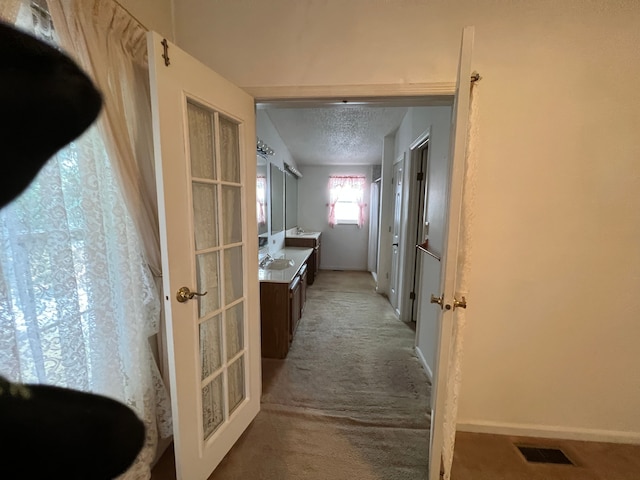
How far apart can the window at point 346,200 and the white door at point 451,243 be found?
178 inches

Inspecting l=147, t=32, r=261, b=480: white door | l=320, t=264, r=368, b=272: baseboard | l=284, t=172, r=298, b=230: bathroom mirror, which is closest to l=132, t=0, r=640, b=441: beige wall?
l=147, t=32, r=261, b=480: white door

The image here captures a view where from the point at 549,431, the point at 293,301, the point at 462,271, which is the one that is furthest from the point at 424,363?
the point at 462,271

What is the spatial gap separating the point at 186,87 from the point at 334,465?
190 cm

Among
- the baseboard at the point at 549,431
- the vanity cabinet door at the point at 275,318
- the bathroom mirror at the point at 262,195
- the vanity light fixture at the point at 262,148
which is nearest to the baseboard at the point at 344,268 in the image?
the bathroom mirror at the point at 262,195

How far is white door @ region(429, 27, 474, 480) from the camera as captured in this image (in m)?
1.00

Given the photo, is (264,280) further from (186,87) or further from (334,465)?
(186,87)

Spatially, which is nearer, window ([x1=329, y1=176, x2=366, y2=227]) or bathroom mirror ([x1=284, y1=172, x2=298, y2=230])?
bathroom mirror ([x1=284, y1=172, x2=298, y2=230])

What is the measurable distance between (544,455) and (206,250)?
210 centimetres

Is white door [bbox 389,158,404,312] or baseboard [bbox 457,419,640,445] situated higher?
white door [bbox 389,158,404,312]

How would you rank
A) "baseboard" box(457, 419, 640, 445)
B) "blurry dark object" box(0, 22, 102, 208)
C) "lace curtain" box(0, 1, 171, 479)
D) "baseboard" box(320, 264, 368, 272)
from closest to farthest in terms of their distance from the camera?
"blurry dark object" box(0, 22, 102, 208)
"lace curtain" box(0, 1, 171, 479)
"baseboard" box(457, 419, 640, 445)
"baseboard" box(320, 264, 368, 272)

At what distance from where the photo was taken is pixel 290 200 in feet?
16.3

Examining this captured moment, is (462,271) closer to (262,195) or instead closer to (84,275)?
(84,275)

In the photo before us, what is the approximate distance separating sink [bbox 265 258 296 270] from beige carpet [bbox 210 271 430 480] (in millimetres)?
695

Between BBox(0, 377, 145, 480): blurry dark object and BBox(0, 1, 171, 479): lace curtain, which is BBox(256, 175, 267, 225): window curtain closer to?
BBox(0, 1, 171, 479): lace curtain
